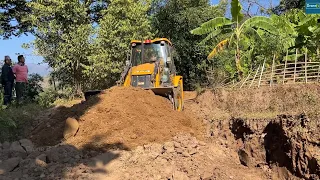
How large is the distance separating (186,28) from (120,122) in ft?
37.7

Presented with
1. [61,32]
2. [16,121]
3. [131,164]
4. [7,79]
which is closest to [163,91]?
[131,164]

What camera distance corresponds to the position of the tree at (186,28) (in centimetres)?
1812

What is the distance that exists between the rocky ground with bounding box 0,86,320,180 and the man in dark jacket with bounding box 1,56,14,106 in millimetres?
2669

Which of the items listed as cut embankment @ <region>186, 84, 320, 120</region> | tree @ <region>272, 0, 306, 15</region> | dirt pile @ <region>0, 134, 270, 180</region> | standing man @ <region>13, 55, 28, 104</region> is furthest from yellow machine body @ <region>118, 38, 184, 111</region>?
tree @ <region>272, 0, 306, 15</region>

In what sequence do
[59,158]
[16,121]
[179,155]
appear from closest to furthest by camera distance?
[59,158] < [179,155] < [16,121]

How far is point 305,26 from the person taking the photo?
1344 centimetres

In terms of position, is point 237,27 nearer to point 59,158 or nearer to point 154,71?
point 154,71

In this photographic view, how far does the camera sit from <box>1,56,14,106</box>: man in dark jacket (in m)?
10.2

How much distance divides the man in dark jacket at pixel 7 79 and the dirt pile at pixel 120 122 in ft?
6.33

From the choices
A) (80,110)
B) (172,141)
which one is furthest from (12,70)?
(172,141)

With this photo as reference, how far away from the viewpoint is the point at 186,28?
1839 cm

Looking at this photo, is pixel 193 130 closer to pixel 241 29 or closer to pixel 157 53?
pixel 157 53

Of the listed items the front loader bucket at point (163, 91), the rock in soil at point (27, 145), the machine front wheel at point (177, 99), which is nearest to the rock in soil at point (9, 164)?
the rock in soil at point (27, 145)

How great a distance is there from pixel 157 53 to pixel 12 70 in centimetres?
434
